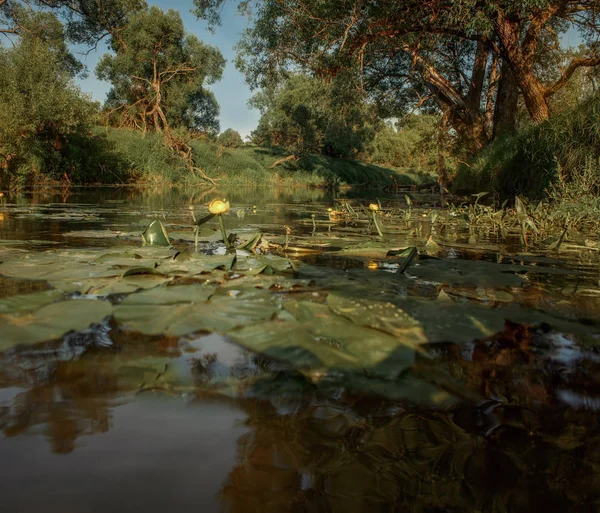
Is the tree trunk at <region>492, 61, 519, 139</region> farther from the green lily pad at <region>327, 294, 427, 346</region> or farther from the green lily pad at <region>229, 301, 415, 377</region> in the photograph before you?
the green lily pad at <region>229, 301, 415, 377</region>

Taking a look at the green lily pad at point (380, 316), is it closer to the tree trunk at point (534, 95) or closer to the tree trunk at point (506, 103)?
the tree trunk at point (534, 95)

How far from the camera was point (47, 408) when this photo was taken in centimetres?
80

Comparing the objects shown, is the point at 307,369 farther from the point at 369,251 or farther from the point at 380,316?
the point at 369,251

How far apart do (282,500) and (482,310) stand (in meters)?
1.01

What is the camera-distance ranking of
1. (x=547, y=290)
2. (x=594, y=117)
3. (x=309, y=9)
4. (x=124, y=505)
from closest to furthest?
1. (x=124, y=505)
2. (x=547, y=290)
3. (x=594, y=117)
4. (x=309, y=9)

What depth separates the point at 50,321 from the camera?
120 centimetres

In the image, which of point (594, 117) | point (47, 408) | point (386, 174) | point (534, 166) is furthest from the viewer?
point (386, 174)

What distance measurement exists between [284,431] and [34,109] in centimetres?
1437

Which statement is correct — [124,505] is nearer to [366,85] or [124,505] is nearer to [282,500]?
[282,500]

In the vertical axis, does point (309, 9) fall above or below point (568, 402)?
above

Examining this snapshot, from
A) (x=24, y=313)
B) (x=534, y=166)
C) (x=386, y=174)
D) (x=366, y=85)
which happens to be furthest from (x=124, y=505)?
(x=386, y=174)

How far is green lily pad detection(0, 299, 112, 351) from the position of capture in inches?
43.2

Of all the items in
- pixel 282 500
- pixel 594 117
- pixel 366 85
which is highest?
pixel 366 85

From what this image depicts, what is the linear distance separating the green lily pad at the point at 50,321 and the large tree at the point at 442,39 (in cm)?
535
